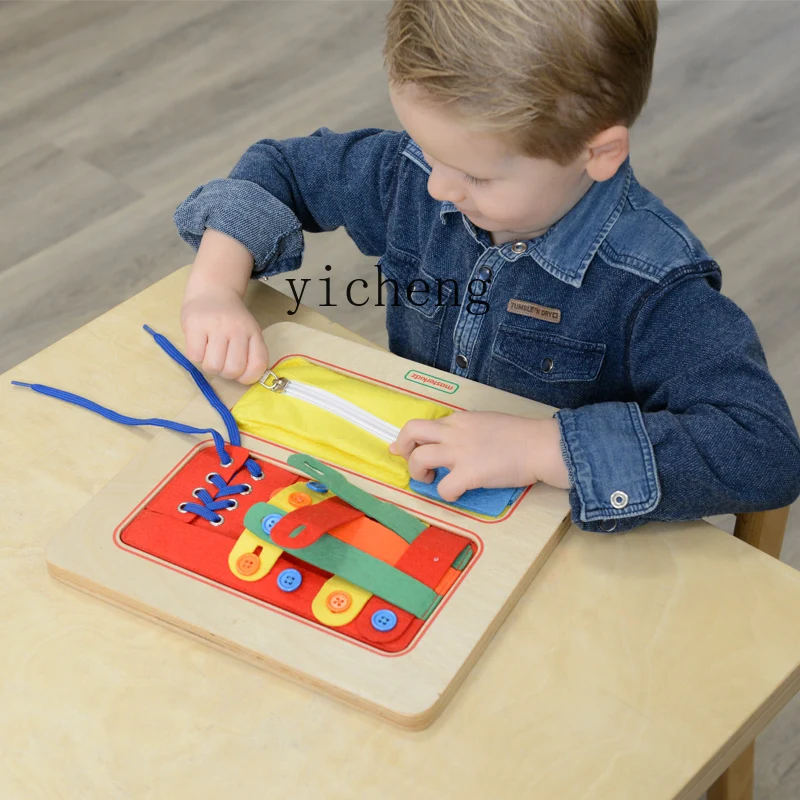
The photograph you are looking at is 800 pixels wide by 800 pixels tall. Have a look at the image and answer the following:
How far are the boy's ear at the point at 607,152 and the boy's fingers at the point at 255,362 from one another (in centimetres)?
28

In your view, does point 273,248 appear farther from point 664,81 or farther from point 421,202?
point 664,81

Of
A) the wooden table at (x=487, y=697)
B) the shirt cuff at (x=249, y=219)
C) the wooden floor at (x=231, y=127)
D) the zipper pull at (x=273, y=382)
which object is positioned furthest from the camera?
the wooden floor at (x=231, y=127)

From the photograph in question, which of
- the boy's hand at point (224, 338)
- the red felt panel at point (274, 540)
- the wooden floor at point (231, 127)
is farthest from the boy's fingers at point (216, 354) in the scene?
the wooden floor at point (231, 127)

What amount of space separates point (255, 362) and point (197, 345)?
0.18 ft

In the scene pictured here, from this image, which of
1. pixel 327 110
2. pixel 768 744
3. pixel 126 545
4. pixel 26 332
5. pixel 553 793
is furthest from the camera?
pixel 327 110

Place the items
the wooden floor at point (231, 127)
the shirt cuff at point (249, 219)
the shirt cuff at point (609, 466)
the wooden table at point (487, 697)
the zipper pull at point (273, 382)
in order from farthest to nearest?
1. the wooden floor at point (231, 127)
2. the shirt cuff at point (249, 219)
3. the zipper pull at point (273, 382)
4. the shirt cuff at point (609, 466)
5. the wooden table at point (487, 697)

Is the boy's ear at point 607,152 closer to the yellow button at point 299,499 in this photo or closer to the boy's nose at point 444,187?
the boy's nose at point 444,187

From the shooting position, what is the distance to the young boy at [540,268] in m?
Result: 0.65

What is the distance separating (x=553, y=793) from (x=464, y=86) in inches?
16.9

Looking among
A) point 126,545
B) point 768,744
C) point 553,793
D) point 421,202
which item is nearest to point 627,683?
point 553,793

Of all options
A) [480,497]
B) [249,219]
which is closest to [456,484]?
[480,497]

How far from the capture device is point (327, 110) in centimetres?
217

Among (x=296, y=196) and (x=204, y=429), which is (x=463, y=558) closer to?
(x=204, y=429)

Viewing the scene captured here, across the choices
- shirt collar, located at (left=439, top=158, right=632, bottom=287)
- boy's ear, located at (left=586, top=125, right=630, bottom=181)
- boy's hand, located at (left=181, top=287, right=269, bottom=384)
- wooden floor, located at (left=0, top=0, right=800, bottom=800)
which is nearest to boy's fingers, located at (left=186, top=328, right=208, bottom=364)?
boy's hand, located at (left=181, top=287, right=269, bottom=384)
